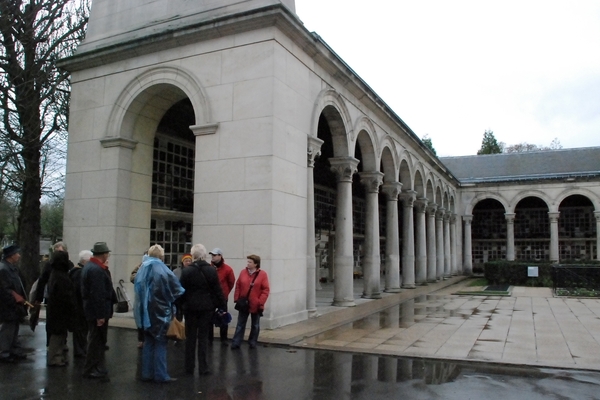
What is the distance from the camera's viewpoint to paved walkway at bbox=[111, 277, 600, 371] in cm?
777

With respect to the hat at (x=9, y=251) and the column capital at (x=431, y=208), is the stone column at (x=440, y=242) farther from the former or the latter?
the hat at (x=9, y=251)

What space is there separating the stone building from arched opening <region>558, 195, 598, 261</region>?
2587cm

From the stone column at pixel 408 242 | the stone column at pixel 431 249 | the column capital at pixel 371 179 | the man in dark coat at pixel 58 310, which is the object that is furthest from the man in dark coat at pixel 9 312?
the stone column at pixel 431 249

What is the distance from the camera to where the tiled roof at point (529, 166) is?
114 feet

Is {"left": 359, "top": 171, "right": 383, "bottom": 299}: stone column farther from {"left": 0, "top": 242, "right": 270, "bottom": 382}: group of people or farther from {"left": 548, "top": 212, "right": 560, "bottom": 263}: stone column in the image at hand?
{"left": 548, "top": 212, "right": 560, "bottom": 263}: stone column

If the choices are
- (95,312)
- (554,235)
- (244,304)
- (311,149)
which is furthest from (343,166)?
(554,235)

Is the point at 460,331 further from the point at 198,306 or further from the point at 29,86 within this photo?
the point at 29,86

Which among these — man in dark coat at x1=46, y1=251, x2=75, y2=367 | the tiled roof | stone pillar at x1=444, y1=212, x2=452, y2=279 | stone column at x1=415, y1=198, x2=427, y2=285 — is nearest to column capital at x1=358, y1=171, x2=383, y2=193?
stone column at x1=415, y1=198, x2=427, y2=285

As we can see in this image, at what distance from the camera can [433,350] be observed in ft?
26.3

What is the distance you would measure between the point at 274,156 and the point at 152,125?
4264mm

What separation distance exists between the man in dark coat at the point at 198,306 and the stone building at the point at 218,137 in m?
3.09

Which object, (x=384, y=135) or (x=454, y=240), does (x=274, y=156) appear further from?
(x=454, y=240)

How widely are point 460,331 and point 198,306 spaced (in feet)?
18.9

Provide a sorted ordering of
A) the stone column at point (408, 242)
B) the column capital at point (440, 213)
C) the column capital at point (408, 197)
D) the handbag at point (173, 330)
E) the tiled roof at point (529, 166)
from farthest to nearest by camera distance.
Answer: the tiled roof at point (529, 166) < the column capital at point (440, 213) < the column capital at point (408, 197) < the stone column at point (408, 242) < the handbag at point (173, 330)
